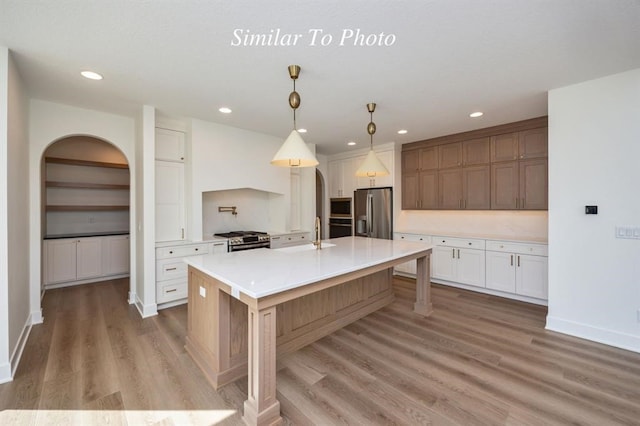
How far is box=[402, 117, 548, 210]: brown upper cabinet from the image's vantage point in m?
3.72

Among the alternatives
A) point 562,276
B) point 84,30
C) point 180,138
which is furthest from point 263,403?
point 180,138

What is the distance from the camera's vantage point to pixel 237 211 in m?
4.84

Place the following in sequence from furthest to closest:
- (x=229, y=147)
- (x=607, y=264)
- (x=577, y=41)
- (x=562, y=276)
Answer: (x=229, y=147)
(x=562, y=276)
(x=607, y=264)
(x=577, y=41)

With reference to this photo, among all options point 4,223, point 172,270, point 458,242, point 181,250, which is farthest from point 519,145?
point 4,223

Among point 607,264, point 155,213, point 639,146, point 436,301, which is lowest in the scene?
point 436,301

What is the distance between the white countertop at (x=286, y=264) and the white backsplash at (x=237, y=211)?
2.16m

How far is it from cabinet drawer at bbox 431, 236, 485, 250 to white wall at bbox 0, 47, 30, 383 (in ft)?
16.3

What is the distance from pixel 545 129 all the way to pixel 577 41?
78.7 inches

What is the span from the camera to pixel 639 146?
2.41 meters

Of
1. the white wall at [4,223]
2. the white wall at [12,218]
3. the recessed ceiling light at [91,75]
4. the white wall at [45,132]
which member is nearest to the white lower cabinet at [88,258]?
the white wall at [45,132]

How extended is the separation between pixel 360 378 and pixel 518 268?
9.67 ft

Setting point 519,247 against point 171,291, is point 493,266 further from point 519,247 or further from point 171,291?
point 171,291

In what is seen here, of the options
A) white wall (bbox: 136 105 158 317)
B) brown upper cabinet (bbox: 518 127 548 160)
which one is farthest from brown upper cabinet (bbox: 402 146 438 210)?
white wall (bbox: 136 105 158 317)

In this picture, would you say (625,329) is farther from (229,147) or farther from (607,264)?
(229,147)
